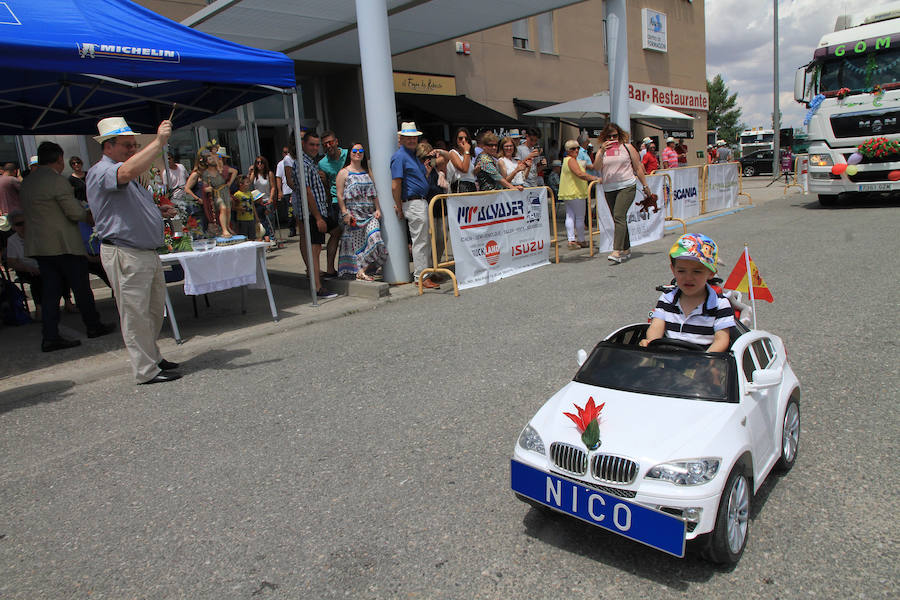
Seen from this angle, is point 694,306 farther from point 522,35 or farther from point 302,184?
point 522,35

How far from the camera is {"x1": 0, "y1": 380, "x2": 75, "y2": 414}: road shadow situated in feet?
16.3

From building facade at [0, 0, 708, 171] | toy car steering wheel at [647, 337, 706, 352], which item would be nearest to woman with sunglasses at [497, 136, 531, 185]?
building facade at [0, 0, 708, 171]

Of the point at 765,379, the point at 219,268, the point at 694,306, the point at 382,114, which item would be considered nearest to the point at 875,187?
the point at 382,114

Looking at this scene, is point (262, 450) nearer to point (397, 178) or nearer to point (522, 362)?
point (522, 362)

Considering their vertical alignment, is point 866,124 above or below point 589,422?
above

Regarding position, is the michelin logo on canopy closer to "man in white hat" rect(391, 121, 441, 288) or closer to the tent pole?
the tent pole

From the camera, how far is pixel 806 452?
3457 millimetres

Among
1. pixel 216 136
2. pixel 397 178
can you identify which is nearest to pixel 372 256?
pixel 397 178

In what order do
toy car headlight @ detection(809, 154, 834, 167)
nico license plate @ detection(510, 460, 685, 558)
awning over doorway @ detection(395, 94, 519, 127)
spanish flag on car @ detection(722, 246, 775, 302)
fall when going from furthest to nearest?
awning over doorway @ detection(395, 94, 519, 127) < toy car headlight @ detection(809, 154, 834, 167) < spanish flag on car @ detection(722, 246, 775, 302) < nico license plate @ detection(510, 460, 685, 558)

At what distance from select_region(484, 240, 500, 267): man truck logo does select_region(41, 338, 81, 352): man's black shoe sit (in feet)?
16.0

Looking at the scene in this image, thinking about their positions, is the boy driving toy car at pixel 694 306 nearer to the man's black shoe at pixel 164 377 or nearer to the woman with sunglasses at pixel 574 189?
the man's black shoe at pixel 164 377

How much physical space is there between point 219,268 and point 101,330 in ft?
5.27

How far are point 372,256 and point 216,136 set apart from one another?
9003 mm

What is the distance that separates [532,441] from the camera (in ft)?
9.27
